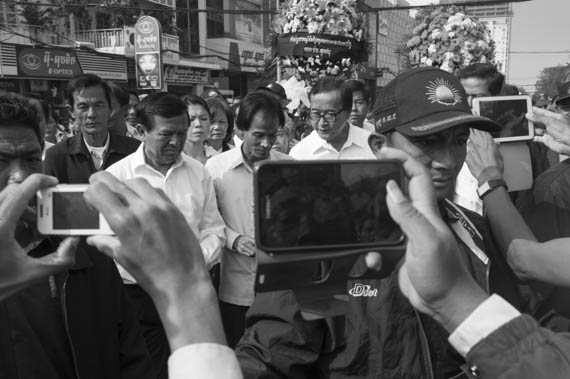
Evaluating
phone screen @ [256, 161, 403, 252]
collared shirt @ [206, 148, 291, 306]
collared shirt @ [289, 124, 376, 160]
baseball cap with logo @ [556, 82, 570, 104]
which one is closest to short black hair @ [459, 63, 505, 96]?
baseball cap with logo @ [556, 82, 570, 104]

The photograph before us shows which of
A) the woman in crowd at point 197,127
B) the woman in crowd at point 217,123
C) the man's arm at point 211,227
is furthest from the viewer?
the woman in crowd at point 217,123

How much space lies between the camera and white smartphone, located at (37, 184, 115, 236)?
1099mm

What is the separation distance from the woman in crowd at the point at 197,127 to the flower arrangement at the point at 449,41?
2.35m

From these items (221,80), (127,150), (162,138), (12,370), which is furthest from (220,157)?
(221,80)

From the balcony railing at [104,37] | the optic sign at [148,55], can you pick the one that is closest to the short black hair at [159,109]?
the optic sign at [148,55]

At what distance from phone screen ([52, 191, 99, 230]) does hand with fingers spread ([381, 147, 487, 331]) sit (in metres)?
0.64

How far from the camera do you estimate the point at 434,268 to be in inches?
35.9

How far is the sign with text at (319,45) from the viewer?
195 inches

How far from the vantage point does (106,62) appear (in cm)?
2356

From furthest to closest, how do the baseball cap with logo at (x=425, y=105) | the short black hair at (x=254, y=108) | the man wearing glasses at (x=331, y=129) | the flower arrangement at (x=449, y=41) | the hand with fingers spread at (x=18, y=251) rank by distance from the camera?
the flower arrangement at (x=449, y=41), the man wearing glasses at (x=331, y=129), the short black hair at (x=254, y=108), the baseball cap with logo at (x=425, y=105), the hand with fingers spread at (x=18, y=251)

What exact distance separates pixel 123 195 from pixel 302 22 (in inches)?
179

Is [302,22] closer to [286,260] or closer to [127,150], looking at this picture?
[127,150]

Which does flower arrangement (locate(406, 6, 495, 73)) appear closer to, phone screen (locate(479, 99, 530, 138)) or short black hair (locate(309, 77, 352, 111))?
short black hair (locate(309, 77, 352, 111))

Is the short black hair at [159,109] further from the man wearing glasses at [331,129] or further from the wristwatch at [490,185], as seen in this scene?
the wristwatch at [490,185]
